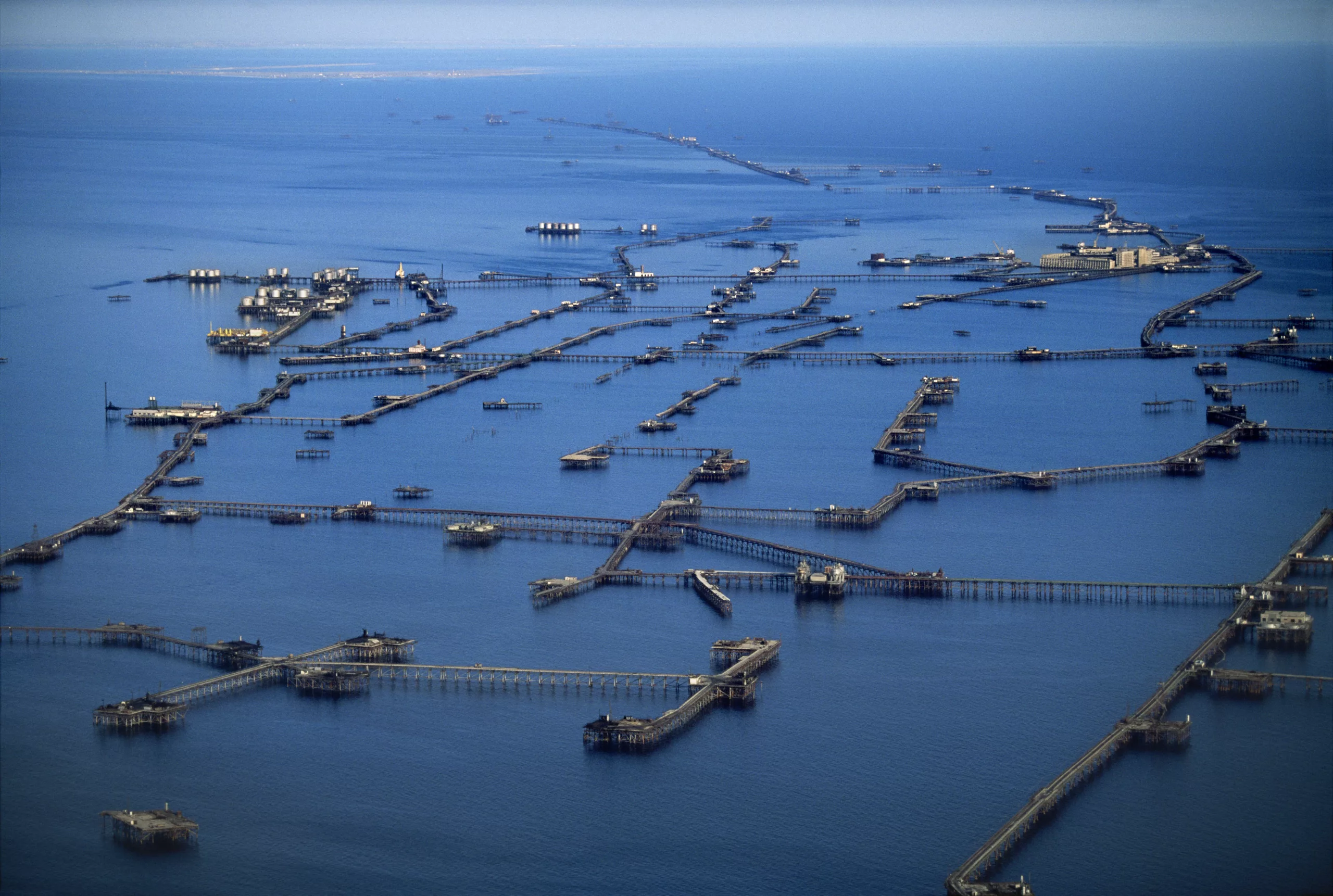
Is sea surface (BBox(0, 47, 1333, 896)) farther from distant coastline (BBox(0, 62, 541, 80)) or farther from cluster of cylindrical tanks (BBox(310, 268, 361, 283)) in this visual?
distant coastline (BBox(0, 62, 541, 80))

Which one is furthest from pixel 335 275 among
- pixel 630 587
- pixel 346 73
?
pixel 346 73

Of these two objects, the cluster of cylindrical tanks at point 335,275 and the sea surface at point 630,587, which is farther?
the cluster of cylindrical tanks at point 335,275

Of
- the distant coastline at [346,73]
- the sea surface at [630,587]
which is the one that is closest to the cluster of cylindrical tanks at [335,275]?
the sea surface at [630,587]

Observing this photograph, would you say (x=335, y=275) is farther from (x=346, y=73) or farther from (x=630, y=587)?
(x=346, y=73)

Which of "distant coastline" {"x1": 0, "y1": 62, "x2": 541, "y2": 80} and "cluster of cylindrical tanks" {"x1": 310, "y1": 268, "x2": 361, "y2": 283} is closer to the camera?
"cluster of cylindrical tanks" {"x1": 310, "y1": 268, "x2": 361, "y2": 283}

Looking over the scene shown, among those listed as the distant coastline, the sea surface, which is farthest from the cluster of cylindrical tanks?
the distant coastline

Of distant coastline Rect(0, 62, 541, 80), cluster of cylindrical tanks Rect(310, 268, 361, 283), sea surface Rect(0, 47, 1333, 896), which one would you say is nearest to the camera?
sea surface Rect(0, 47, 1333, 896)

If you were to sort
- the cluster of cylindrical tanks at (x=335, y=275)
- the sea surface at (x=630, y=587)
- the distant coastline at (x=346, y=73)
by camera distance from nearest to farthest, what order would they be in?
the sea surface at (x=630, y=587) < the cluster of cylindrical tanks at (x=335, y=275) < the distant coastline at (x=346, y=73)

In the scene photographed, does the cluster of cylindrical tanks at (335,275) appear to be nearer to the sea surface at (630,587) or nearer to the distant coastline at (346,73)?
the sea surface at (630,587)

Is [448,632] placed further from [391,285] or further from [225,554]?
[391,285]

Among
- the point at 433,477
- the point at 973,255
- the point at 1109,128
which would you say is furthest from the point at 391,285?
the point at 1109,128
